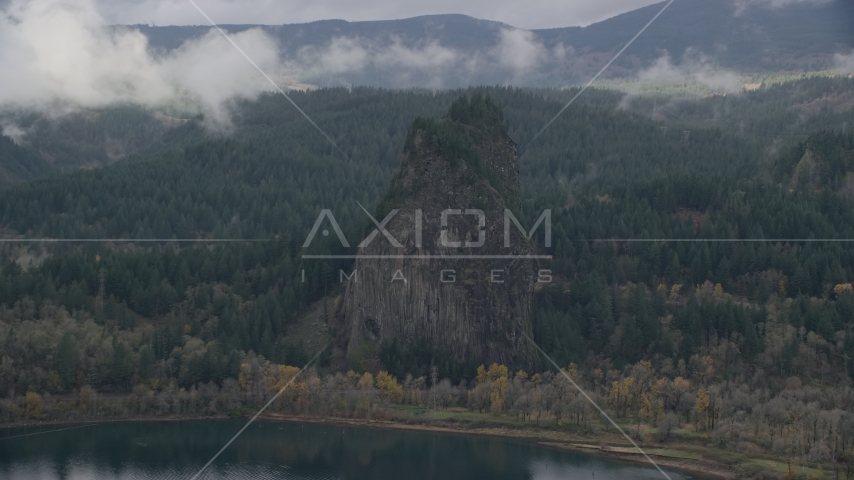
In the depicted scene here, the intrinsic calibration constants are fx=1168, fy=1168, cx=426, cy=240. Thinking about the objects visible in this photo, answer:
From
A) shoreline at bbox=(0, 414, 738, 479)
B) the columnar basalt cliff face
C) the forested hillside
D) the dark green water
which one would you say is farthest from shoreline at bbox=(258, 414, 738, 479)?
the columnar basalt cliff face

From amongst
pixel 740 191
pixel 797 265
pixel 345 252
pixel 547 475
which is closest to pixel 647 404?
pixel 547 475

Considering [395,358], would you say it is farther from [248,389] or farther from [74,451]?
[74,451]

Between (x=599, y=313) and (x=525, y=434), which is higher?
(x=599, y=313)

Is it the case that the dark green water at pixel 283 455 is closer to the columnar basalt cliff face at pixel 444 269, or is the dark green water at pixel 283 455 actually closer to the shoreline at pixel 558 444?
the shoreline at pixel 558 444

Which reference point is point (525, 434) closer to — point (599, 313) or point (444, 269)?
point (444, 269)

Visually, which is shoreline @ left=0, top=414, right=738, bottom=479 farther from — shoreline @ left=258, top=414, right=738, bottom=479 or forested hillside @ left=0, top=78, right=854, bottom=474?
forested hillside @ left=0, top=78, right=854, bottom=474

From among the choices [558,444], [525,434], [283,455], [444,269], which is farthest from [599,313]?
[283,455]
